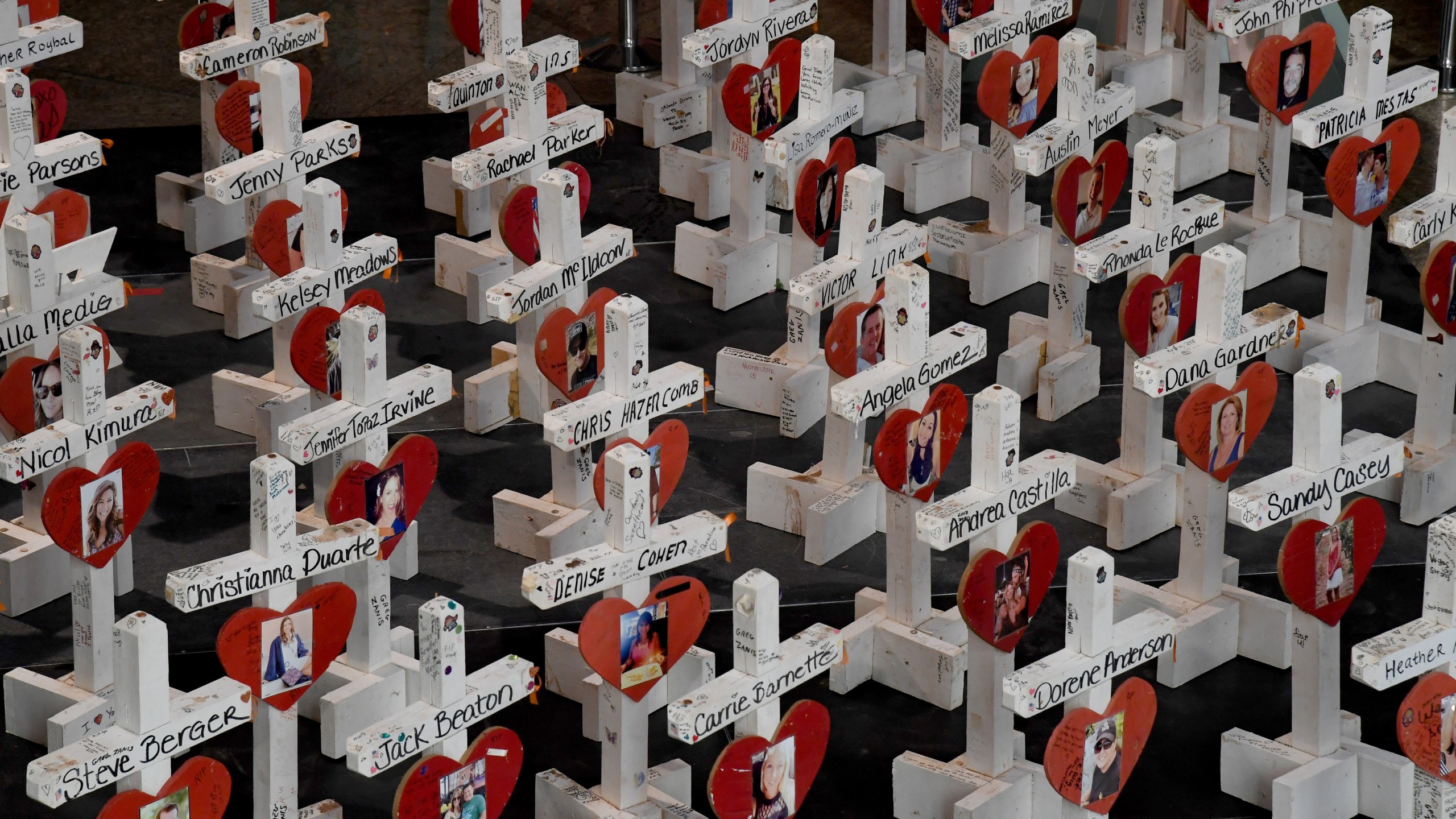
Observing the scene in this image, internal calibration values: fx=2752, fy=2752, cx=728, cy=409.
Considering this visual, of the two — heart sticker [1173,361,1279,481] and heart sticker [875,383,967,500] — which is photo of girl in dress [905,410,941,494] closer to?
heart sticker [875,383,967,500]

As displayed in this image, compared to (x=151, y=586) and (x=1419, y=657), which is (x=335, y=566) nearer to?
(x=151, y=586)

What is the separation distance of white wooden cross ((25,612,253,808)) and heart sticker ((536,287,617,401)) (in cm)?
166

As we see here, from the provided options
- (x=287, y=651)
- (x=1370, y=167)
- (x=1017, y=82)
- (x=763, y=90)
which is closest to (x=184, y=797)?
(x=287, y=651)

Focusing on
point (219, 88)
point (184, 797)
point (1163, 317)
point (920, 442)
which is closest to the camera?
point (184, 797)

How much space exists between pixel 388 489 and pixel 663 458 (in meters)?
0.70

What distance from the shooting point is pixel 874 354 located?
7.34 m

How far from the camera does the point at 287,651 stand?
5914 millimetres

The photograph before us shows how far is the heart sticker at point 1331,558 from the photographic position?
6.25 metres

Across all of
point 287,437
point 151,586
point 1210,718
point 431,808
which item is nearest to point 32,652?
point 151,586

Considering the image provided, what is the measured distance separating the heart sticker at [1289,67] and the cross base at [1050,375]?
95 cm

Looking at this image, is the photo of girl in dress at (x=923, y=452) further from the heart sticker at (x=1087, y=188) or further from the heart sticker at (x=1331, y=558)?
the heart sticker at (x=1087, y=188)

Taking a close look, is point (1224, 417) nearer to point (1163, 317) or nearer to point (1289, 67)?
point (1163, 317)

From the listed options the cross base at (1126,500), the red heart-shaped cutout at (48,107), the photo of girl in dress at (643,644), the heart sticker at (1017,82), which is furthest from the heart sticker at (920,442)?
the red heart-shaped cutout at (48,107)

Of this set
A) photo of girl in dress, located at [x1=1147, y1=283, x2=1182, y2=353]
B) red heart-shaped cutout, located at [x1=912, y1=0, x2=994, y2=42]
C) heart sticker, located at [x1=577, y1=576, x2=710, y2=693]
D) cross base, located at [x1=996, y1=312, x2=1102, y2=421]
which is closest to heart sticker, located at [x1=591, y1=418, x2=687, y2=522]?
heart sticker, located at [x1=577, y1=576, x2=710, y2=693]
